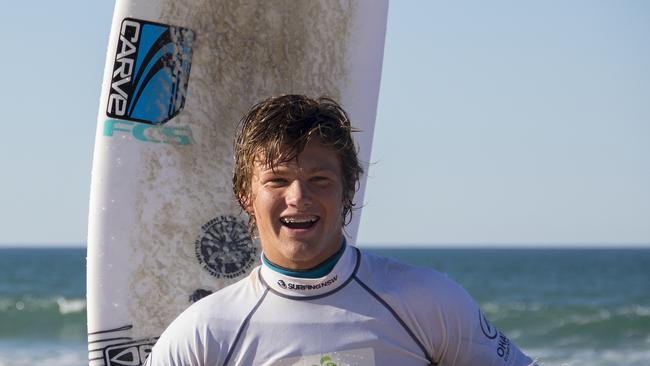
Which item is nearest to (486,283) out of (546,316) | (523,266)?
(523,266)

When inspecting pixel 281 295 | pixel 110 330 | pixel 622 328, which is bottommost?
pixel 622 328

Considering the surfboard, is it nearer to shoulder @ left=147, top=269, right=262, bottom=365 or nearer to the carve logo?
the carve logo

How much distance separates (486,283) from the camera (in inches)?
1309

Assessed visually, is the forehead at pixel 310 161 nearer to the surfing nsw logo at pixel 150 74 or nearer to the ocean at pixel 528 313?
the surfing nsw logo at pixel 150 74

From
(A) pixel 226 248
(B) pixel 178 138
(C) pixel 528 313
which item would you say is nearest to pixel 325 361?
(A) pixel 226 248

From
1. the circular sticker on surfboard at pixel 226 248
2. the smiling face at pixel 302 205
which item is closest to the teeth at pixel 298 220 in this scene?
the smiling face at pixel 302 205

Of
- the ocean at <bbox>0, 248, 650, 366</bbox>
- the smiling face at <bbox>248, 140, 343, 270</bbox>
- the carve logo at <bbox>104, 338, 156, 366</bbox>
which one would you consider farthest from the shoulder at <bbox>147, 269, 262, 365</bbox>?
the ocean at <bbox>0, 248, 650, 366</bbox>

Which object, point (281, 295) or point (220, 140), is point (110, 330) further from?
point (281, 295)

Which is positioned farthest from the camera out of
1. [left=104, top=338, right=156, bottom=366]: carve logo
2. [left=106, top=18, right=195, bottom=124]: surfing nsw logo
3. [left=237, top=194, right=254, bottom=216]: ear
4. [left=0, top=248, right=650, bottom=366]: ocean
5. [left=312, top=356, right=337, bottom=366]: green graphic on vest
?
[left=0, top=248, right=650, bottom=366]: ocean

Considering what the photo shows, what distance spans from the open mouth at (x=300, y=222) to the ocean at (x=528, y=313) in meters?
5.34

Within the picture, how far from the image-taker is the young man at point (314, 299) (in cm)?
196

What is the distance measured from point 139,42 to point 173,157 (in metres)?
0.37

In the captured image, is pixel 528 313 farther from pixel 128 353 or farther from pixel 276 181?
pixel 276 181

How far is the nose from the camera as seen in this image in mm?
1959
